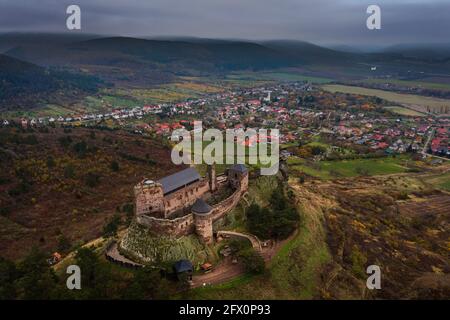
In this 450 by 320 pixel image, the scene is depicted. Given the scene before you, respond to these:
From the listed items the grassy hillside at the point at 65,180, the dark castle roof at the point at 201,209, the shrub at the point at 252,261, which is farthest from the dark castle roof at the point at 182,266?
the grassy hillside at the point at 65,180

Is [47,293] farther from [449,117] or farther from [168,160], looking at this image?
[449,117]

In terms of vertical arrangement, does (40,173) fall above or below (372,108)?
below

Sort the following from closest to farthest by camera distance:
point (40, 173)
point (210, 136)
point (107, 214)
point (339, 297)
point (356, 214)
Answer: point (339, 297) → point (356, 214) → point (107, 214) → point (40, 173) → point (210, 136)

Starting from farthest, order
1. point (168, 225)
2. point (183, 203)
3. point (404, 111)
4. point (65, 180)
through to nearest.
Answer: point (404, 111), point (65, 180), point (183, 203), point (168, 225)

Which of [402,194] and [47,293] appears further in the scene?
[402,194]

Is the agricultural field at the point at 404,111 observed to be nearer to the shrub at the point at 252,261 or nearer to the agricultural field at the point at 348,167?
the agricultural field at the point at 348,167

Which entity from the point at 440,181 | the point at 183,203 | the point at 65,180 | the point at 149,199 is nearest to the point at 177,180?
the point at 183,203

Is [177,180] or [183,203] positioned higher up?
[177,180]

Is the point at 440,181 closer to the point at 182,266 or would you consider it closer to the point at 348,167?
the point at 348,167

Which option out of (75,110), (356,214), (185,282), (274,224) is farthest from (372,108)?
(185,282)
